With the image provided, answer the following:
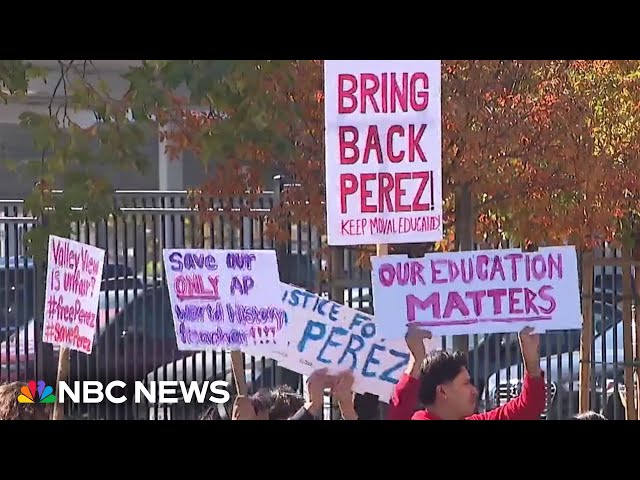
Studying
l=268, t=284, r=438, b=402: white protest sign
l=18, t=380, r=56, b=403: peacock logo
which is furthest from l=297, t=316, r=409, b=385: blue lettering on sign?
l=18, t=380, r=56, b=403: peacock logo

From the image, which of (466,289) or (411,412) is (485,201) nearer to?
(466,289)

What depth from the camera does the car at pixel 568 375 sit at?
6.76 m

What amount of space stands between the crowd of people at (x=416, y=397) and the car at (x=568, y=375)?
0.87 metres

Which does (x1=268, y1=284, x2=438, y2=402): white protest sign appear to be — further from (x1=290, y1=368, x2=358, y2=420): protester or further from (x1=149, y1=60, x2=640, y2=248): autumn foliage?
(x1=149, y1=60, x2=640, y2=248): autumn foliage

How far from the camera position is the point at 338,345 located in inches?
231

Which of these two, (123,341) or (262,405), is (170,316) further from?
(262,405)

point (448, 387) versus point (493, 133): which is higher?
point (493, 133)

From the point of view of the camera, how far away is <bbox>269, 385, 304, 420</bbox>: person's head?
580cm

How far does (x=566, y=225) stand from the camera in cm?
606

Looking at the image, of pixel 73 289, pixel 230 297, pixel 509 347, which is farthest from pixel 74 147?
pixel 509 347

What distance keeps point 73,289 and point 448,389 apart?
2.11 meters
